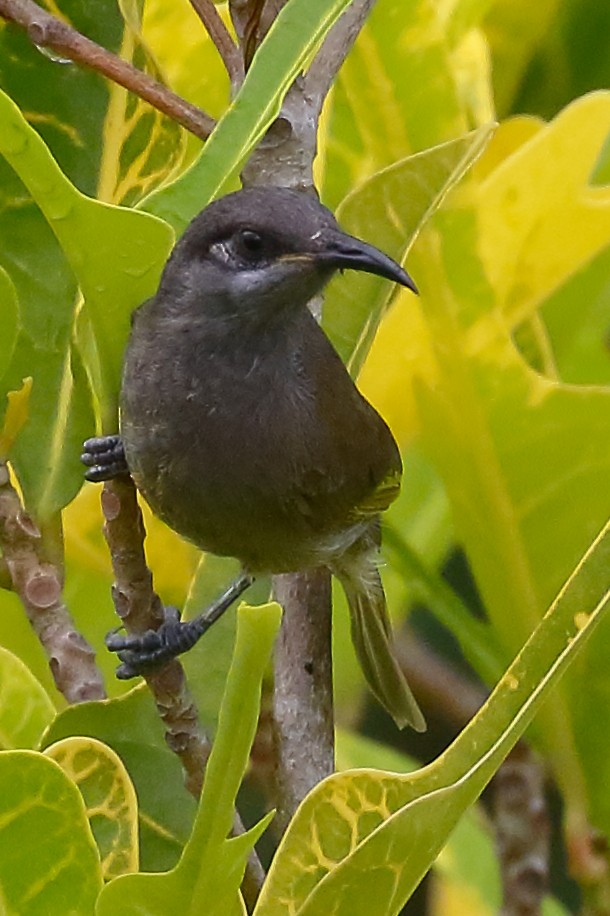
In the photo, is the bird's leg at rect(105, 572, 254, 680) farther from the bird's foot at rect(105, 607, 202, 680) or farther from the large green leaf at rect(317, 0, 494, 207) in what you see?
the large green leaf at rect(317, 0, 494, 207)

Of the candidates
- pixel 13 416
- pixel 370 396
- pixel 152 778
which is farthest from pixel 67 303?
pixel 370 396

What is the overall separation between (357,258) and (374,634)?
2.13 feet

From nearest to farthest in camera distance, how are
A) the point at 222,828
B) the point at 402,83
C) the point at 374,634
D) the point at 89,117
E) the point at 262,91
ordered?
the point at 222,828 < the point at 262,91 < the point at 89,117 < the point at 402,83 < the point at 374,634

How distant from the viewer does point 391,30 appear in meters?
1.16

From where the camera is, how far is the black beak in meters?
0.96

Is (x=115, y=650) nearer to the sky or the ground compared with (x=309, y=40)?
nearer to the ground

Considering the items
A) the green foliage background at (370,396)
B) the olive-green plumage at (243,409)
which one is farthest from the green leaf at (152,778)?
the olive-green plumage at (243,409)

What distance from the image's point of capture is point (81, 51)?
3.05 feet

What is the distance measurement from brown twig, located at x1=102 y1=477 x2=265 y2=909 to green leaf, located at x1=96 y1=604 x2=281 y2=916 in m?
0.16

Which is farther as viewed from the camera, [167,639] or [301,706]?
[301,706]

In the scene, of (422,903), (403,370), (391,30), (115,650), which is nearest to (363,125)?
(391,30)

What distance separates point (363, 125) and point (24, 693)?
53 cm

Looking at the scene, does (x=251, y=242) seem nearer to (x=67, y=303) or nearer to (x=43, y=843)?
(x=67, y=303)

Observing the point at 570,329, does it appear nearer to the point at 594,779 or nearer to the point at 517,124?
the point at 517,124
